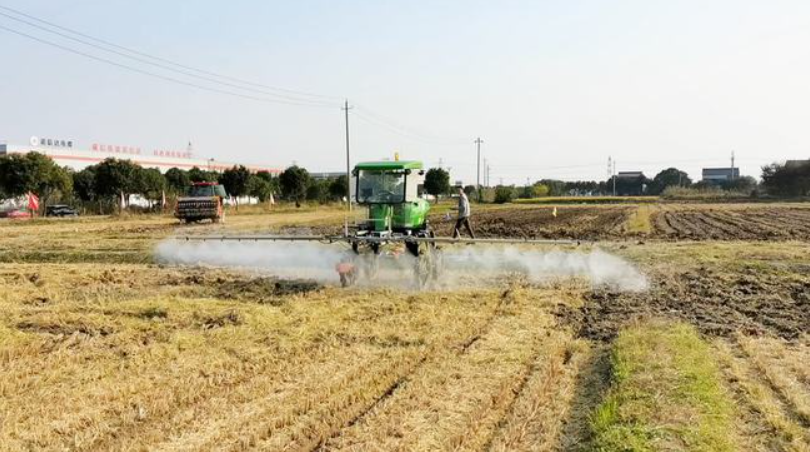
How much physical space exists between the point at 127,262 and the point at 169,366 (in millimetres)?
12194

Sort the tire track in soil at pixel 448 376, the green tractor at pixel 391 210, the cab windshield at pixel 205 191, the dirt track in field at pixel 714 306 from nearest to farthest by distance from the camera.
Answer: the tire track in soil at pixel 448 376, the dirt track in field at pixel 714 306, the green tractor at pixel 391 210, the cab windshield at pixel 205 191

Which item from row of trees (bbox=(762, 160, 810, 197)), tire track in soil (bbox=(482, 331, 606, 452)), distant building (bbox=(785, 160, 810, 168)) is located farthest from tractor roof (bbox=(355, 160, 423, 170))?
distant building (bbox=(785, 160, 810, 168))

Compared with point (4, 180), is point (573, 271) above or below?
below

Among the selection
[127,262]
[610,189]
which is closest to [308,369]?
[127,262]

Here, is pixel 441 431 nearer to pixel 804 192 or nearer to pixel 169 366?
pixel 169 366

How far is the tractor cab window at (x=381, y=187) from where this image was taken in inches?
562

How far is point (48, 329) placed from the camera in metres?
9.16

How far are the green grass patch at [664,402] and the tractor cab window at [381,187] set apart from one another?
22.5ft

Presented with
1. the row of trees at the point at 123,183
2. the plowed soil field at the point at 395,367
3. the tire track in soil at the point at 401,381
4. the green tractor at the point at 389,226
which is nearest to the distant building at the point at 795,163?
the row of trees at the point at 123,183

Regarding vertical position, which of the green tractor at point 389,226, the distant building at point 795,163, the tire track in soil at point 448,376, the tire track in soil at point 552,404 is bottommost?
the tire track in soil at point 552,404

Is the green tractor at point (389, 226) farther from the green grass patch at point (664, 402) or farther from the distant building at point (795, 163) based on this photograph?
the distant building at point (795, 163)

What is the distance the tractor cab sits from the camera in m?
14.2

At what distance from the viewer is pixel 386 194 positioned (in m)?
14.3

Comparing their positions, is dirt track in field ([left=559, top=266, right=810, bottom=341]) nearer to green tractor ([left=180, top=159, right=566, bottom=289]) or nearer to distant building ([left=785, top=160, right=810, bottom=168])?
green tractor ([left=180, top=159, right=566, bottom=289])
